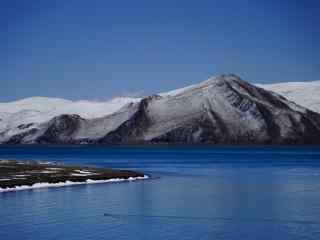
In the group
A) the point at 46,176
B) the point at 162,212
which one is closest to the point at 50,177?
the point at 46,176

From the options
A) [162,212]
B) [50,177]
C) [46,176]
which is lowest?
[162,212]

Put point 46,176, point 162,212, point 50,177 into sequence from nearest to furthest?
point 162,212, point 50,177, point 46,176

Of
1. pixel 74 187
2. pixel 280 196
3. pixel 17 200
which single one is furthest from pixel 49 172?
pixel 280 196

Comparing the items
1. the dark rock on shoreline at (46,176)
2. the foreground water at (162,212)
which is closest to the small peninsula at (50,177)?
the dark rock on shoreline at (46,176)

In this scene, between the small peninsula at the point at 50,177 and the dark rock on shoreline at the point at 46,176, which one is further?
the dark rock on shoreline at the point at 46,176

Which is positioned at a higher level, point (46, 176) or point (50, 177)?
point (46, 176)

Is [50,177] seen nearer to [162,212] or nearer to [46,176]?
[46,176]

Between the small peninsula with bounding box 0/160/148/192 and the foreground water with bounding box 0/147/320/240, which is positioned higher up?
the small peninsula with bounding box 0/160/148/192

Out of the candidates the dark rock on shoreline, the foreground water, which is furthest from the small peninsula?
the foreground water

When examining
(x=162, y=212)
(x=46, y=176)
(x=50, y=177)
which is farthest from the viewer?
(x=46, y=176)

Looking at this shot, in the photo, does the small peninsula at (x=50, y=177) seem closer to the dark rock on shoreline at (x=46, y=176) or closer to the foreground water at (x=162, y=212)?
the dark rock on shoreline at (x=46, y=176)

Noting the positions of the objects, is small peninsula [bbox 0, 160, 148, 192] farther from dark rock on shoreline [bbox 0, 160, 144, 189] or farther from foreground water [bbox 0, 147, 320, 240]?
foreground water [bbox 0, 147, 320, 240]

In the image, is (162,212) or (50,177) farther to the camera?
(50,177)

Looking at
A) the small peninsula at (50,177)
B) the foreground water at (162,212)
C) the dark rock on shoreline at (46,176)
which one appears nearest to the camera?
the foreground water at (162,212)
